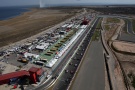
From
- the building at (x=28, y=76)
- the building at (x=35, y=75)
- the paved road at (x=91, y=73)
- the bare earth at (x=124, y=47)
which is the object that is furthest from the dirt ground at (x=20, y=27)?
the bare earth at (x=124, y=47)

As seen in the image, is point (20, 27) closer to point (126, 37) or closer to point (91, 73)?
point (126, 37)

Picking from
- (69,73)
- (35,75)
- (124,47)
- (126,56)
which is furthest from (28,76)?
(124,47)

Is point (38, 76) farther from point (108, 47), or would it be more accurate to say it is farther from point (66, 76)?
point (108, 47)

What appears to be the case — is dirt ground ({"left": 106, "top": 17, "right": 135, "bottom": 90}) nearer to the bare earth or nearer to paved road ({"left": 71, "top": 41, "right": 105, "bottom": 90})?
the bare earth

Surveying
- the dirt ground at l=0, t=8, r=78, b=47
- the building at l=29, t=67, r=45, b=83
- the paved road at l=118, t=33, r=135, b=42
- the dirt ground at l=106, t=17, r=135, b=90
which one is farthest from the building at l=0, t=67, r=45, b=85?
the paved road at l=118, t=33, r=135, b=42

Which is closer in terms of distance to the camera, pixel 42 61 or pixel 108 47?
pixel 42 61

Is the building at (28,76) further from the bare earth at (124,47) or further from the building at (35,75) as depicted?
the bare earth at (124,47)

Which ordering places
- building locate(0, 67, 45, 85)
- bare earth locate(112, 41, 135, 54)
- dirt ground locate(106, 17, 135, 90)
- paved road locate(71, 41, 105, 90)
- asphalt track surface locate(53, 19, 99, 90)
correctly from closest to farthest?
paved road locate(71, 41, 105, 90) → asphalt track surface locate(53, 19, 99, 90) → building locate(0, 67, 45, 85) → dirt ground locate(106, 17, 135, 90) → bare earth locate(112, 41, 135, 54)

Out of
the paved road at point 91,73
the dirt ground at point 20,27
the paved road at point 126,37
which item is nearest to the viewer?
the paved road at point 91,73

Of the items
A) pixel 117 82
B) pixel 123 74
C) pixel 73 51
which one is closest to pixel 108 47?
pixel 73 51
